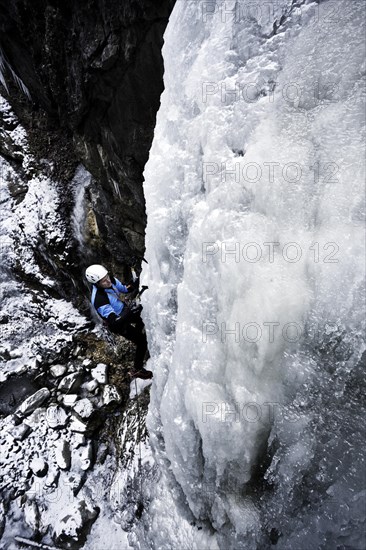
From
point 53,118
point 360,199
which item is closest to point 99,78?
point 53,118

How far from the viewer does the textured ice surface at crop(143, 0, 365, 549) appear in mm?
1895

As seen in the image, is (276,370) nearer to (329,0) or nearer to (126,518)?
(329,0)

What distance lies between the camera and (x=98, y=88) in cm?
406

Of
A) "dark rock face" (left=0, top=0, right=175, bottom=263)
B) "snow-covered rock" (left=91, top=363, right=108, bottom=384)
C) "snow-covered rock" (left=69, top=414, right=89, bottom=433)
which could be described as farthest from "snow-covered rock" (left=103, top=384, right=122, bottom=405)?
"dark rock face" (left=0, top=0, right=175, bottom=263)

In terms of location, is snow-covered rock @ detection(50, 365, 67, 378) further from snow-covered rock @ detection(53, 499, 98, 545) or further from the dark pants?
snow-covered rock @ detection(53, 499, 98, 545)

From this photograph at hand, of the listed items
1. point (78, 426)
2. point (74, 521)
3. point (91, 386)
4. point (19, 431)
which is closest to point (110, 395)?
point (91, 386)

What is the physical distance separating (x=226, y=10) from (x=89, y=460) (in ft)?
14.9

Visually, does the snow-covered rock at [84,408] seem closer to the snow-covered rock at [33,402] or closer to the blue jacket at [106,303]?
the snow-covered rock at [33,402]

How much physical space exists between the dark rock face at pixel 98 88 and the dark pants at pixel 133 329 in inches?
47.7

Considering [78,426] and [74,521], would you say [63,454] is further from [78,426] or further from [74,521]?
[74,521]

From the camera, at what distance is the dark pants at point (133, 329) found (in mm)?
3820

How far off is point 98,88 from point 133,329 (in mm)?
2908

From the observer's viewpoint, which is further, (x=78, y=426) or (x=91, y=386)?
(x=91, y=386)

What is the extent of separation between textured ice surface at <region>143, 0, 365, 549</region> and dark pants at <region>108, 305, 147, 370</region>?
1250 millimetres
